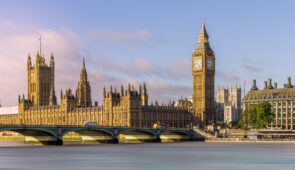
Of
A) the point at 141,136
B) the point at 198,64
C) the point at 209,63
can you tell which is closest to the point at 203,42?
the point at 209,63

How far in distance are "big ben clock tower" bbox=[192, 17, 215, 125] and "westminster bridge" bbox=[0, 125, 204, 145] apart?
3853cm

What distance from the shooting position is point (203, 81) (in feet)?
589

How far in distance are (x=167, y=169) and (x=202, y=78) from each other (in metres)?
130

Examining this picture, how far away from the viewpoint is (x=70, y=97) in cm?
18100

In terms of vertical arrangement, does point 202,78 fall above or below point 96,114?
above

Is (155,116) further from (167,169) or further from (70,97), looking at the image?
(167,169)

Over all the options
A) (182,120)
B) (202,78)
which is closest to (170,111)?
(182,120)

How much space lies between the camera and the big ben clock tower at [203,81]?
7028 inches

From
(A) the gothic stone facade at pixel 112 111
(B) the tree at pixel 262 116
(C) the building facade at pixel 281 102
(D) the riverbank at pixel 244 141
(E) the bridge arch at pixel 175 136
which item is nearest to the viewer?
(D) the riverbank at pixel 244 141

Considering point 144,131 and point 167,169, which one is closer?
point 167,169

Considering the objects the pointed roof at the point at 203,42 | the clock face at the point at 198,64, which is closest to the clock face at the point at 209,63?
the clock face at the point at 198,64

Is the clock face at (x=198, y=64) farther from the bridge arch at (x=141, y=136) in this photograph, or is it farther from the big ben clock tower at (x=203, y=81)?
the bridge arch at (x=141, y=136)

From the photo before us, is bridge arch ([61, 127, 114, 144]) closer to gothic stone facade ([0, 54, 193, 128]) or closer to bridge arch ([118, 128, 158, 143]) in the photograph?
bridge arch ([118, 128, 158, 143])

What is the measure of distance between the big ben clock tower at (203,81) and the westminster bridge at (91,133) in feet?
126
